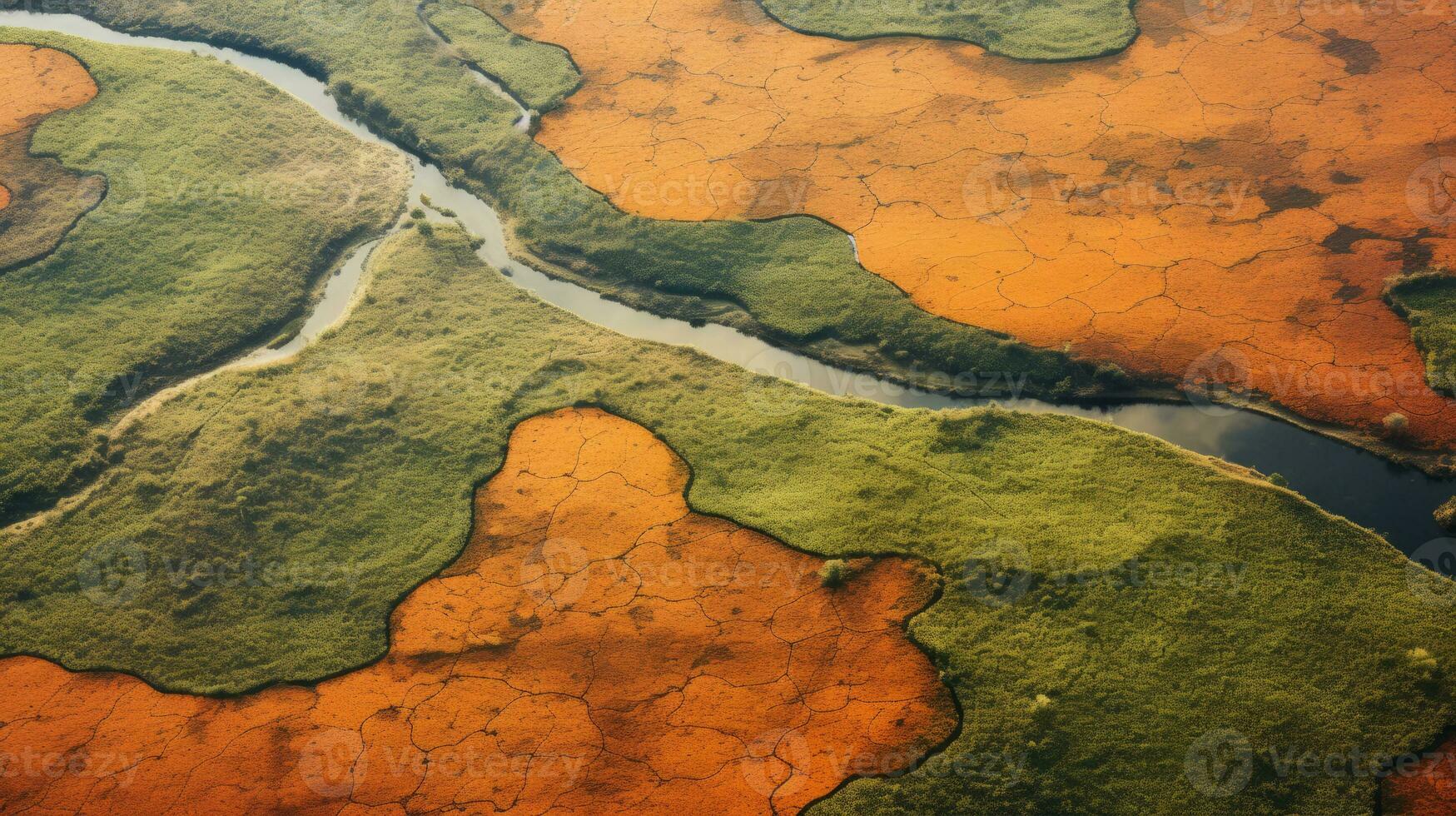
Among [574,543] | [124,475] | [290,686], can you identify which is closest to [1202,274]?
[574,543]

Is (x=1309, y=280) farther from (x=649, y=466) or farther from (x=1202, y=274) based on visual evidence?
(x=649, y=466)

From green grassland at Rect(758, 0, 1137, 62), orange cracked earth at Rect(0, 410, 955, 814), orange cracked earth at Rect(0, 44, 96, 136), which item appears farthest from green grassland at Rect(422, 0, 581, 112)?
orange cracked earth at Rect(0, 410, 955, 814)

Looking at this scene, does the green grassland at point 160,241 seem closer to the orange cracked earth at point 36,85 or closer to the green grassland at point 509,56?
the orange cracked earth at point 36,85

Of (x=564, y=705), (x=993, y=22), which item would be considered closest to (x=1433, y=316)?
(x=993, y=22)

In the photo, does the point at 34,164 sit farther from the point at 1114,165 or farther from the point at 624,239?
the point at 1114,165

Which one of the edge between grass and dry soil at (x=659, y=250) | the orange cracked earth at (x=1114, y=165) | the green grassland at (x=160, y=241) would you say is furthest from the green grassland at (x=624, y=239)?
the green grassland at (x=160, y=241)

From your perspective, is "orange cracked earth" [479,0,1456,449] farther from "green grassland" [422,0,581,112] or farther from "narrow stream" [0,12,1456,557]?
"narrow stream" [0,12,1456,557]
